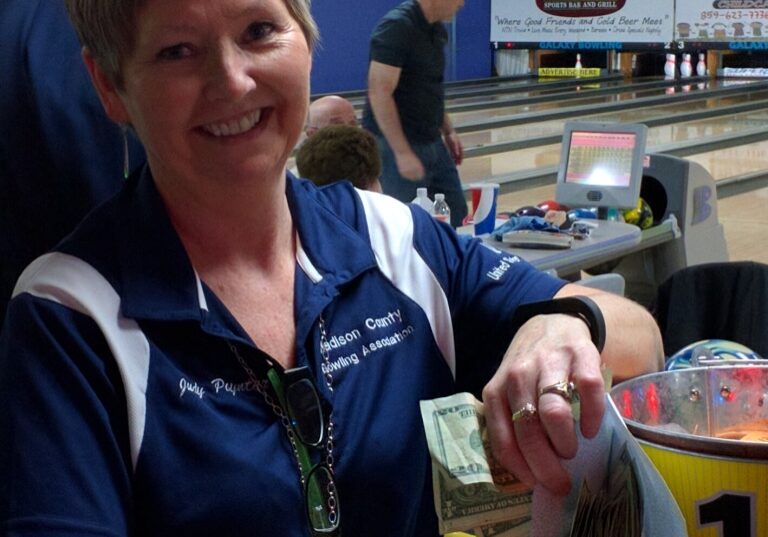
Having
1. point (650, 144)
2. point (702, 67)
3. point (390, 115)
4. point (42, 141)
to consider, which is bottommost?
point (650, 144)

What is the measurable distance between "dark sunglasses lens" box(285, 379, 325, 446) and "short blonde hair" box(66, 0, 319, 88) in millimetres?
271

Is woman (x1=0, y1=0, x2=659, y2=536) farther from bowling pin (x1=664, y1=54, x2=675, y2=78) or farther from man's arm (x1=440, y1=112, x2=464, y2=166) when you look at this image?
bowling pin (x1=664, y1=54, x2=675, y2=78)

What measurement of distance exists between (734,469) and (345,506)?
36 cm

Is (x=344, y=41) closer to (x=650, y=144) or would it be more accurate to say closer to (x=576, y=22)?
(x=576, y=22)

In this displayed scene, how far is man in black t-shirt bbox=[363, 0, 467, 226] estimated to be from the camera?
3.44 metres

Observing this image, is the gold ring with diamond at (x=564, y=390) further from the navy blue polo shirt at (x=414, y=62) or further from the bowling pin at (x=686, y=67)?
the bowling pin at (x=686, y=67)

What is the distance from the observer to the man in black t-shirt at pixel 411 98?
11.3 ft

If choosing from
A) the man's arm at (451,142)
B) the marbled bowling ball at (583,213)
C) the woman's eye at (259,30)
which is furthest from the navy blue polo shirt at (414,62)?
the woman's eye at (259,30)

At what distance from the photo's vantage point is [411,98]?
139 inches

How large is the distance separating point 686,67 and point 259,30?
12.2 metres

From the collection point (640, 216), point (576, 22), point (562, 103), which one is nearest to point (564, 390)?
point (640, 216)

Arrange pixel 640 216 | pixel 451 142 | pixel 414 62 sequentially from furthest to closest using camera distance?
pixel 451 142
pixel 414 62
pixel 640 216

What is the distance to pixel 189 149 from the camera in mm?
800

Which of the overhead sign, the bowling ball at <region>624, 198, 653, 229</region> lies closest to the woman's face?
the bowling ball at <region>624, 198, 653, 229</region>
